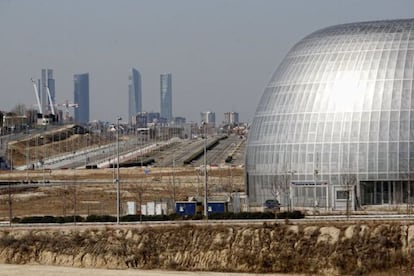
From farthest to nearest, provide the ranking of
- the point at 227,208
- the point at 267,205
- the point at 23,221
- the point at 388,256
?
1. the point at 267,205
2. the point at 227,208
3. the point at 23,221
4. the point at 388,256

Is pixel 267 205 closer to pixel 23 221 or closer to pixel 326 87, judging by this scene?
pixel 326 87

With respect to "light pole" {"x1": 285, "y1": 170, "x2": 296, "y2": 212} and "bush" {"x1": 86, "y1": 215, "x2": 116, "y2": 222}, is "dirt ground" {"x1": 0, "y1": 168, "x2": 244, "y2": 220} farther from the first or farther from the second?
"bush" {"x1": 86, "y1": 215, "x2": 116, "y2": 222}

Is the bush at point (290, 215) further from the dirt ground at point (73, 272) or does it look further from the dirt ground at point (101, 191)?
the dirt ground at point (101, 191)

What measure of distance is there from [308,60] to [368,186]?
60.0 ft

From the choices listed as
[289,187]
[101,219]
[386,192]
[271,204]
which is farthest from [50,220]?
[386,192]

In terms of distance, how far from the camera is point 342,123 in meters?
115

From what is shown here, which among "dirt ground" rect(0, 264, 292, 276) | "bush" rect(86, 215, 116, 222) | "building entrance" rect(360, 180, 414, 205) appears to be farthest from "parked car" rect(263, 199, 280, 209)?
"dirt ground" rect(0, 264, 292, 276)

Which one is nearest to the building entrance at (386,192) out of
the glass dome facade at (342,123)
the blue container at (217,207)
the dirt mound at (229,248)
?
the glass dome facade at (342,123)

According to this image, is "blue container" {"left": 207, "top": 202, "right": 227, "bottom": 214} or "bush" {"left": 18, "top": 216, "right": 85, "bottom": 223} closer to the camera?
"bush" {"left": 18, "top": 216, "right": 85, "bottom": 223}

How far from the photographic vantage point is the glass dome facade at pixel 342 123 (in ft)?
368

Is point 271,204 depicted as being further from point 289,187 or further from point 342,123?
point 342,123

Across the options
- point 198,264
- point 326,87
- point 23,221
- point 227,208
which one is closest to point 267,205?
point 227,208

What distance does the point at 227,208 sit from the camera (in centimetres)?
10269

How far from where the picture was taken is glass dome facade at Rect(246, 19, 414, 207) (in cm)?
11219
